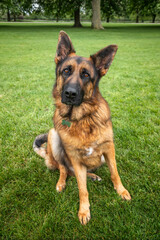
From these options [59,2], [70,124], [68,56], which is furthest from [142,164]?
[59,2]

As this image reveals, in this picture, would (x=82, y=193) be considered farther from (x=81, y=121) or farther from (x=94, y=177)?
(x=81, y=121)

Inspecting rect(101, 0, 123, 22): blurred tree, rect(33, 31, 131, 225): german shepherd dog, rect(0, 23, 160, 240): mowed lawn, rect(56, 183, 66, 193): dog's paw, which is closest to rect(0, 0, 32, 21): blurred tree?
rect(101, 0, 123, 22): blurred tree

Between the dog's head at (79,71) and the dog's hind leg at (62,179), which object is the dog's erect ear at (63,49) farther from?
the dog's hind leg at (62,179)

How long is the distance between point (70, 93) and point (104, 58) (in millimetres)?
763

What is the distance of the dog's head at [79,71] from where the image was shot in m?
2.21

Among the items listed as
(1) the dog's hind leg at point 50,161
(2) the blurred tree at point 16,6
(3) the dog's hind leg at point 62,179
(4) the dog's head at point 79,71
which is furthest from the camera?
(2) the blurred tree at point 16,6

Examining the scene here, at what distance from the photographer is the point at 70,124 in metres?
2.28

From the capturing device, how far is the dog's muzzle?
2133 millimetres

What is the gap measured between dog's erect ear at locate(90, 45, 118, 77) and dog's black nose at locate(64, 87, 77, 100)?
0.61m

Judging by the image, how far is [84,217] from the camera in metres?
2.06

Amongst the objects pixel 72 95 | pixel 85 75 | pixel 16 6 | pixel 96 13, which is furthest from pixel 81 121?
pixel 16 6

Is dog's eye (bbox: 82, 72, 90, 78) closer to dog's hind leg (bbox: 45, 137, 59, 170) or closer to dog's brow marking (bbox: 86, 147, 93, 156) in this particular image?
dog's brow marking (bbox: 86, 147, 93, 156)

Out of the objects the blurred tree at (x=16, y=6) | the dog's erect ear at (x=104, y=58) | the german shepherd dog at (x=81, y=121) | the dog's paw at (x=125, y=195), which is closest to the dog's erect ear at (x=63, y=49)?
the german shepherd dog at (x=81, y=121)

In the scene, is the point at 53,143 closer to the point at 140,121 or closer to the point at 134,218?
the point at 134,218
